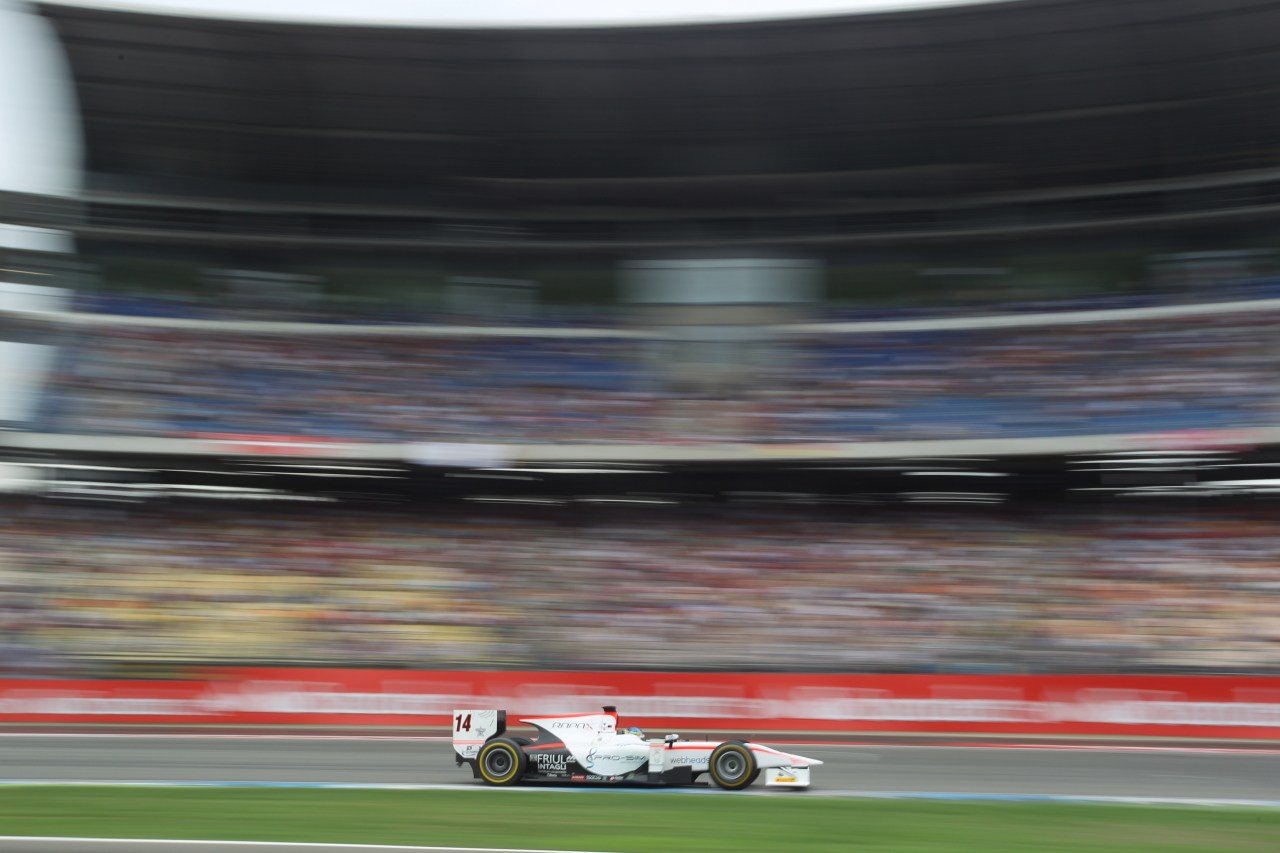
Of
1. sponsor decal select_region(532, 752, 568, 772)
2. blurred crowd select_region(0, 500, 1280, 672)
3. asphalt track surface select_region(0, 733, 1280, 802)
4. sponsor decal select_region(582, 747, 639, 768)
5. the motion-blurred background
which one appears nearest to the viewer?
sponsor decal select_region(582, 747, 639, 768)

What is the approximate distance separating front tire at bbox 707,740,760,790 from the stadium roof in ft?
43.9

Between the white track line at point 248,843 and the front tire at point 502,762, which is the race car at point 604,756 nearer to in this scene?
the front tire at point 502,762

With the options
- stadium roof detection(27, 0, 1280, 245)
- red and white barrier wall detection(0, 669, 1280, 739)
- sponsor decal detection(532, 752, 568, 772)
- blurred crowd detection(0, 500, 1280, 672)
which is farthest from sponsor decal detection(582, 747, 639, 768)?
stadium roof detection(27, 0, 1280, 245)

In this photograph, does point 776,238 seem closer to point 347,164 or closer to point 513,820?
point 347,164

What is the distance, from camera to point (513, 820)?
839 centimetres

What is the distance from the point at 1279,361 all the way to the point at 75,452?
1882 centimetres

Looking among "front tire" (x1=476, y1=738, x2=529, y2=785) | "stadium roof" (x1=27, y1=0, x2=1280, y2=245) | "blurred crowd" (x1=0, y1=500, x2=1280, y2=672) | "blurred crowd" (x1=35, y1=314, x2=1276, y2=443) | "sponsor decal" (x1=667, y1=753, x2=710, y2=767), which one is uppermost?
"stadium roof" (x1=27, y1=0, x2=1280, y2=245)

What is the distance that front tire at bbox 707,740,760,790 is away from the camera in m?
9.75

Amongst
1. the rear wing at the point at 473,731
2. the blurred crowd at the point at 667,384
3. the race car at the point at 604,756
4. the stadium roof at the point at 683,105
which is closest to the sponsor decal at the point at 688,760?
the race car at the point at 604,756

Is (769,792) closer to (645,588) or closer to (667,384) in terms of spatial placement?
(645,588)

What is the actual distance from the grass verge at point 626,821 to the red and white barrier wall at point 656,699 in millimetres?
5524

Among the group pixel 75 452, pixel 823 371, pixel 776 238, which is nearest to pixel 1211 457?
pixel 823 371

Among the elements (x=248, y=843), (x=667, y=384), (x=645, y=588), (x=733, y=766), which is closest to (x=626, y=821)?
(x=733, y=766)

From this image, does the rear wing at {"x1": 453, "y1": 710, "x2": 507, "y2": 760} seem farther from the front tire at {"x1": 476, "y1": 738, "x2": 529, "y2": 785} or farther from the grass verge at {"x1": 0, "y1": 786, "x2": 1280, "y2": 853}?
the grass verge at {"x1": 0, "y1": 786, "x2": 1280, "y2": 853}
